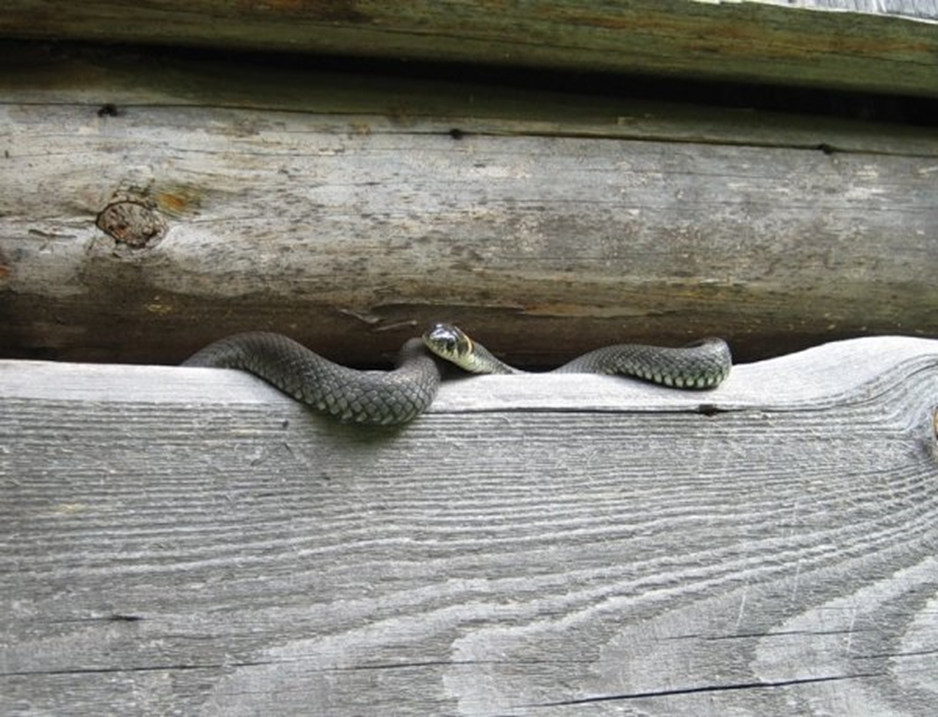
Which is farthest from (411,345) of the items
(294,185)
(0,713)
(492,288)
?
(0,713)

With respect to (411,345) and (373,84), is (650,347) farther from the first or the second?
(373,84)

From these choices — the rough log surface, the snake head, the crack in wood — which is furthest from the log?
the rough log surface

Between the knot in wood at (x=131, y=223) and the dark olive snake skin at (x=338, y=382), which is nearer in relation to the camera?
the dark olive snake skin at (x=338, y=382)

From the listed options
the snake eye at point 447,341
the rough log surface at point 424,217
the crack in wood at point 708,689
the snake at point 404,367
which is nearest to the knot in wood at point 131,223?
the rough log surface at point 424,217

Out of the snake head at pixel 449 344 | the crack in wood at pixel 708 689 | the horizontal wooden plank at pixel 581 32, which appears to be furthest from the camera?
the snake head at pixel 449 344

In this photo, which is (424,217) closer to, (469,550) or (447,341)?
(447,341)

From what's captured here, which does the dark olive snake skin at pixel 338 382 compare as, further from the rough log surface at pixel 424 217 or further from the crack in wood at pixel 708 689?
the crack in wood at pixel 708 689

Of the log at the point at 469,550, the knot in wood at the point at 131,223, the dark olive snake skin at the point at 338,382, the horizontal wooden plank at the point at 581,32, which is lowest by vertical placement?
the log at the point at 469,550
